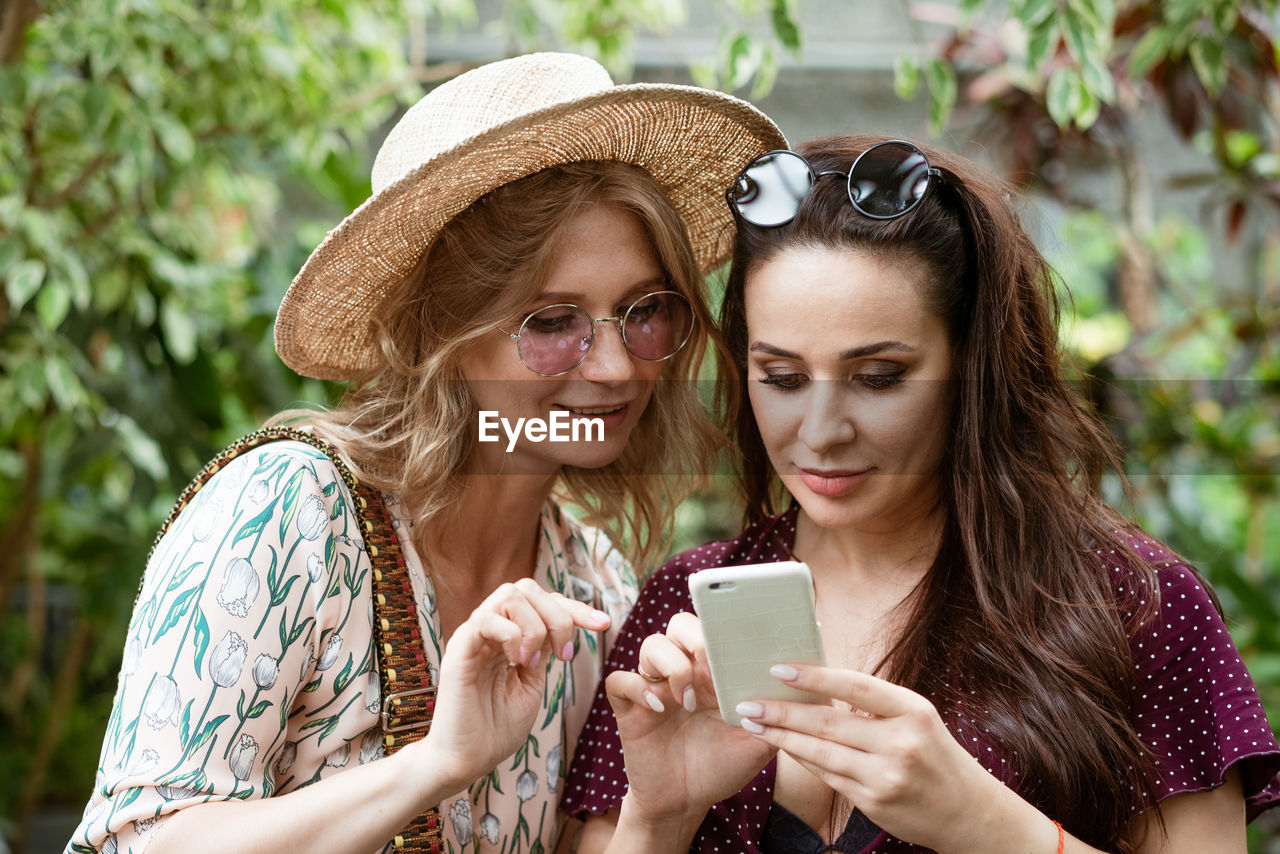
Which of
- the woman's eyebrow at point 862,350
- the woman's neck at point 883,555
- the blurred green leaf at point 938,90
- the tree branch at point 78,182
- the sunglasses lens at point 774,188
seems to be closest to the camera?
the woman's eyebrow at point 862,350

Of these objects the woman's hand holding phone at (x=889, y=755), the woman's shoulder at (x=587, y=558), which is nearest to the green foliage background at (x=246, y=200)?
the woman's shoulder at (x=587, y=558)

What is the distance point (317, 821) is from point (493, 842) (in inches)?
14.8

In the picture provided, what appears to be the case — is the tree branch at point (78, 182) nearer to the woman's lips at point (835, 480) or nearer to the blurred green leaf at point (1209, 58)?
the woman's lips at point (835, 480)

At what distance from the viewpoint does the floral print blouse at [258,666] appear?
4.38 feet

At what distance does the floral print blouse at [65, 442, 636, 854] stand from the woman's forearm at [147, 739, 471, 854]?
0.10 feet

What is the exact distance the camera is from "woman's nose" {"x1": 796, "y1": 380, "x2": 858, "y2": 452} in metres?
1.42

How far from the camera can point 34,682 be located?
394cm

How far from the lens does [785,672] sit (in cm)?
113

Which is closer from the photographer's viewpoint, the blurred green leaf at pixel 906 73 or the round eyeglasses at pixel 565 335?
the round eyeglasses at pixel 565 335

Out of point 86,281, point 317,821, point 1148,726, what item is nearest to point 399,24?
point 86,281

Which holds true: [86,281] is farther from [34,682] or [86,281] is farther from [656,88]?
[34,682]

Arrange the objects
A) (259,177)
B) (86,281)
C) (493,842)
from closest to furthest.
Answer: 1. (493,842)
2. (86,281)
3. (259,177)

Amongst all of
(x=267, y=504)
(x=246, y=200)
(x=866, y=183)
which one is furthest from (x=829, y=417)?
(x=246, y=200)

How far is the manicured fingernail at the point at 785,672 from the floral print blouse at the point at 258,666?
2.03 feet
